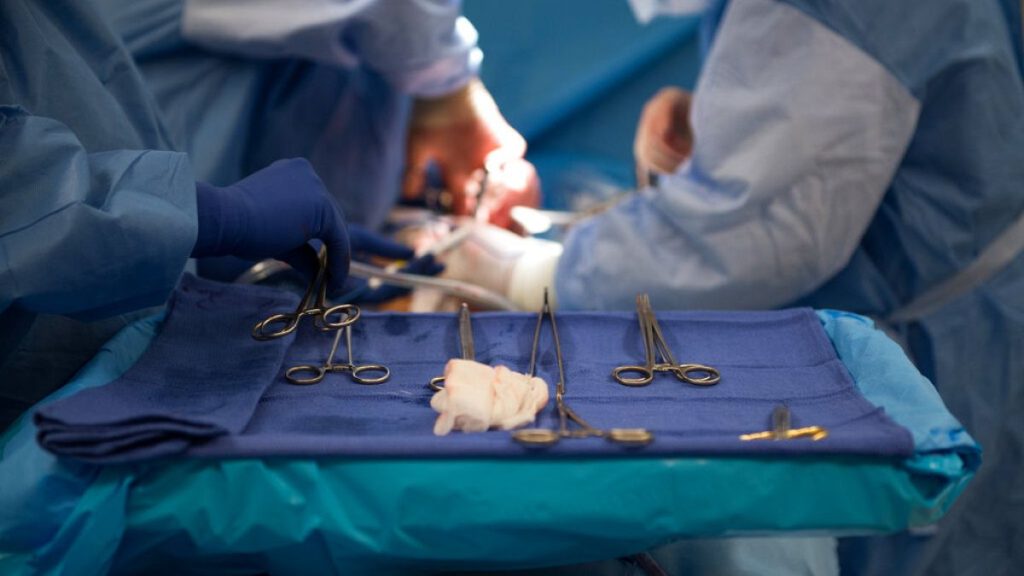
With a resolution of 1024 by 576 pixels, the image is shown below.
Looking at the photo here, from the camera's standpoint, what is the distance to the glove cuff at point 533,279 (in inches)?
51.1

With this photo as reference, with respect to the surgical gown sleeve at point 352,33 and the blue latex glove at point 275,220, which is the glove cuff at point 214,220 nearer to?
the blue latex glove at point 275,220

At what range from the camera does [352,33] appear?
144 cm

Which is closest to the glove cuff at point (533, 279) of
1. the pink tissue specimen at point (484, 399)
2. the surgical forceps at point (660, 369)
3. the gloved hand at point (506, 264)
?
the gloved hand at point (506, 264)

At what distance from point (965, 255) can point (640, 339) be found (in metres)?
0.49

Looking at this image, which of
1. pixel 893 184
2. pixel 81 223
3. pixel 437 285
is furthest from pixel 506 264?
pixel 81 223

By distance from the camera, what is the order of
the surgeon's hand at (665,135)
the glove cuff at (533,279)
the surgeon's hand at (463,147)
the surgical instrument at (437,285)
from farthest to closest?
the surgeon's hand at (463,147), the surgeon's hand at (665,135), the glove cuff at (533,279), the surgical instrument at (437,285)

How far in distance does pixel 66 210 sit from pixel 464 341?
1.10 ft

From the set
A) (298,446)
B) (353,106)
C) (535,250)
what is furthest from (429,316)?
(353,106)

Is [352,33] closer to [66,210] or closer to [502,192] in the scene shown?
[502,192]

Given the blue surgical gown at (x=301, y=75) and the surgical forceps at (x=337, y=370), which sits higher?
the blue surgical gown at (x=301, y=75)

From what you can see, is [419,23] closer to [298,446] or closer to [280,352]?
[280,352]

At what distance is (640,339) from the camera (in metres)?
0.83

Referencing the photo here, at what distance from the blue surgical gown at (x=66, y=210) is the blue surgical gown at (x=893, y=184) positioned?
24.9 inches

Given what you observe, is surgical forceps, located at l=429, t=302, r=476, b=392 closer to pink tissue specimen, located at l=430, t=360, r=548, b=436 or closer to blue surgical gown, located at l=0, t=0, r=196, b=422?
pink tissue specimen, located at l=430, t=360, r=548, b=436
